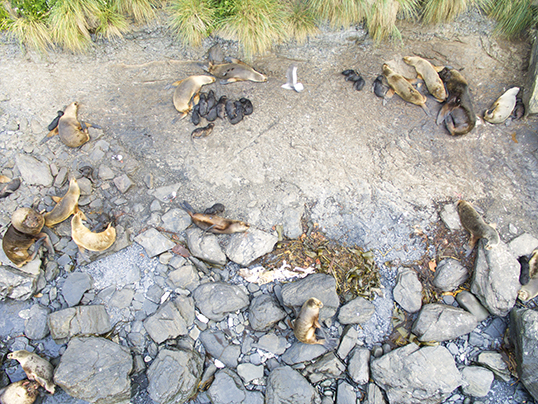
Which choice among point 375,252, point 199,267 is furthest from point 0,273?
point 375,252

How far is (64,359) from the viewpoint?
4.35 metres

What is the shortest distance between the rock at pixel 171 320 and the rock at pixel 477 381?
164 inches

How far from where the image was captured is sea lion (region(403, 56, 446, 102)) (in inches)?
223

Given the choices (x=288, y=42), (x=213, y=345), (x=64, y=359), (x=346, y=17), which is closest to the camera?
(x=64, y=359)

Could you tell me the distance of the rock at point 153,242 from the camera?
16.0 ft

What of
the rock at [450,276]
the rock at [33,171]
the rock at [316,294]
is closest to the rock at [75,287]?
the rock at [33,171]

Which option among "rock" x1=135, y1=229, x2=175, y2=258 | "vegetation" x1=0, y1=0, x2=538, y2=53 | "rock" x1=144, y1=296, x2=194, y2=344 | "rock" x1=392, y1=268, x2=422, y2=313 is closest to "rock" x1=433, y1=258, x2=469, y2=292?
"rock" x1=392, y1=268, x2=422, y2=313

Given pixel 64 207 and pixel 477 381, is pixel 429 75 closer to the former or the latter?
pixel 477 381

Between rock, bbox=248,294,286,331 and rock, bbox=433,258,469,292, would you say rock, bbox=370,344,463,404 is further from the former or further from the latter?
rock, bbox=248,294,286,331

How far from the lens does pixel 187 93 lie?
Answer: 5.55 m

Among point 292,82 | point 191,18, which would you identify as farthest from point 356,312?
point 191,18

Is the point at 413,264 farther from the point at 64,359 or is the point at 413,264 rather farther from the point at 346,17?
the point at 64,359

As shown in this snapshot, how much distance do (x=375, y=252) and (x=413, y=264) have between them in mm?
627

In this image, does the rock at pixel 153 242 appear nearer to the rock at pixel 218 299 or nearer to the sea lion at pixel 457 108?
the rock at pixel 218 299
